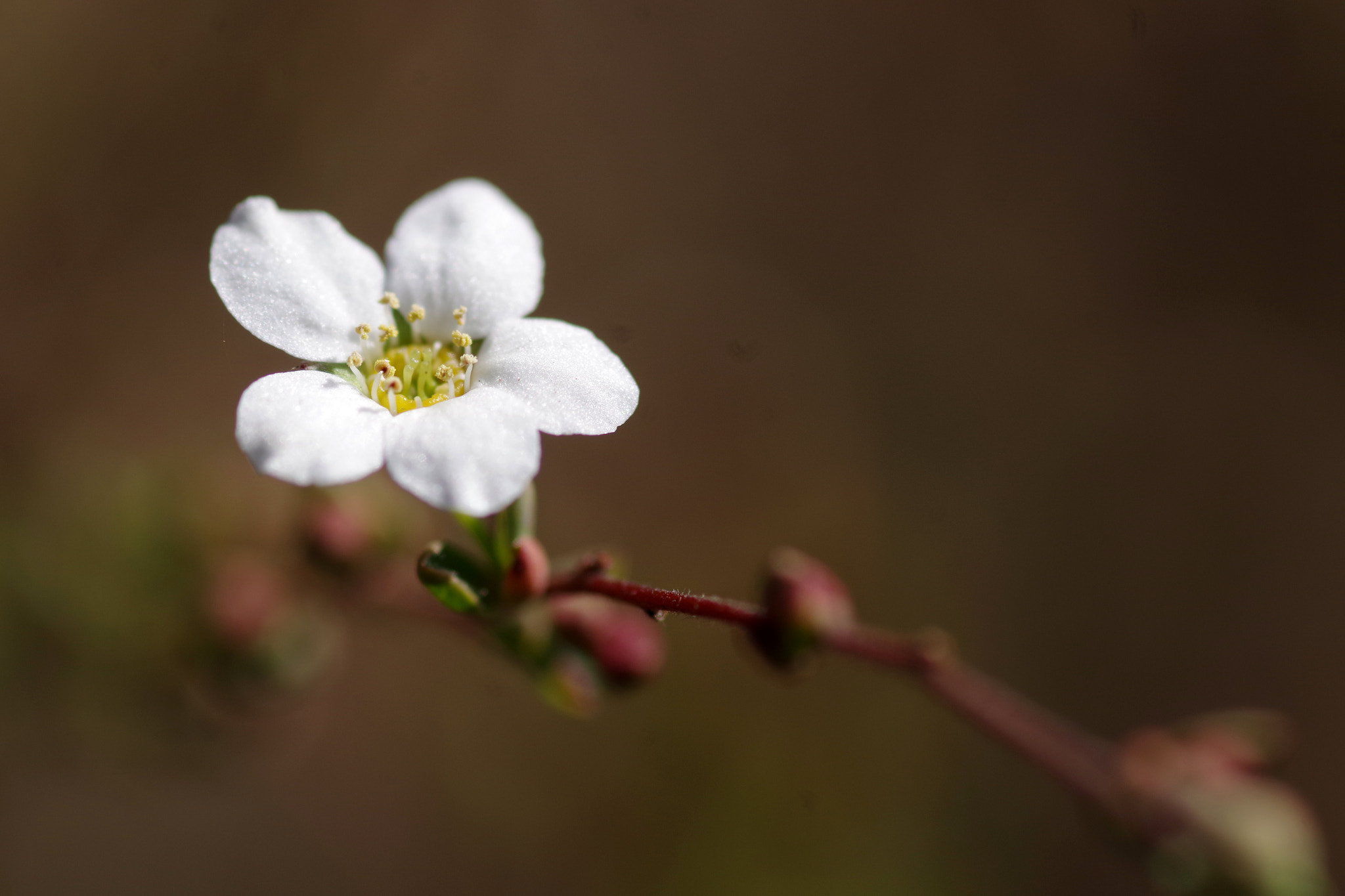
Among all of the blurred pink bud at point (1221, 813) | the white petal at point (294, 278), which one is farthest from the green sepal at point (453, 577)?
the blurred pink bud at point (1221, 813)

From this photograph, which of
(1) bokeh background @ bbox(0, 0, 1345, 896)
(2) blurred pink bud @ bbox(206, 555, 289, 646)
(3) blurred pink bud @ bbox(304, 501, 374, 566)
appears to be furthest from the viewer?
(1) bokeh background @ bbox(0, 0, 1345, 896)

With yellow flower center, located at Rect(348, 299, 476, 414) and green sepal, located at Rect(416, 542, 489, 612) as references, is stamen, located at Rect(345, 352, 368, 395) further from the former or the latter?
green sepal, located at Rect(416, 542, 489, 612)

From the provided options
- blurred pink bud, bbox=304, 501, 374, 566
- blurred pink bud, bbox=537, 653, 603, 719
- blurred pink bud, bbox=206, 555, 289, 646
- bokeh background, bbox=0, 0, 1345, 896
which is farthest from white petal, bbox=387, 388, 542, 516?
bokeh background, bbox=0, 0, 1345, 896

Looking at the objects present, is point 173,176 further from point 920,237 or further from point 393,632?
point 920,237

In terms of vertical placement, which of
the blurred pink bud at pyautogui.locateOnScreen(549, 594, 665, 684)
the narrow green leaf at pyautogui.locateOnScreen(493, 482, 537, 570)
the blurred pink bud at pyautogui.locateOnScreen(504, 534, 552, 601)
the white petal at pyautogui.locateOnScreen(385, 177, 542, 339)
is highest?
the white petal at pyautogui.locateOnScreen(385, 177, 542, 339)

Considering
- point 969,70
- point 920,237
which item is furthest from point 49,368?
point 969,70

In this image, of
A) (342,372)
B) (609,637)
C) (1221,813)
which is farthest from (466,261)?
(1221,813)

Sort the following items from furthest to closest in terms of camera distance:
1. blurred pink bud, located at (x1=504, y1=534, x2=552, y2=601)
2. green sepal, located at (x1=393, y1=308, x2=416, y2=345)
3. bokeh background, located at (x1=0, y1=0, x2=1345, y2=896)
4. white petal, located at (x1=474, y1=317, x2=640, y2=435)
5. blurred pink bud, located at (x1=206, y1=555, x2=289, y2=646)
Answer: bokeh background, located at (x1=0, y1=0, x2=1345, y2=896), blurred pink bud, located at (x1=206, y1=555, x2=289, y2=646), green sepal, located at (x1=393, y1=308, x2=416, y2=345), blurred pink bud, located at (x1=504, y1=534, x2=552, y2=601), white petal, located at (x1=474, y1=317, x2=640, y2=435)
